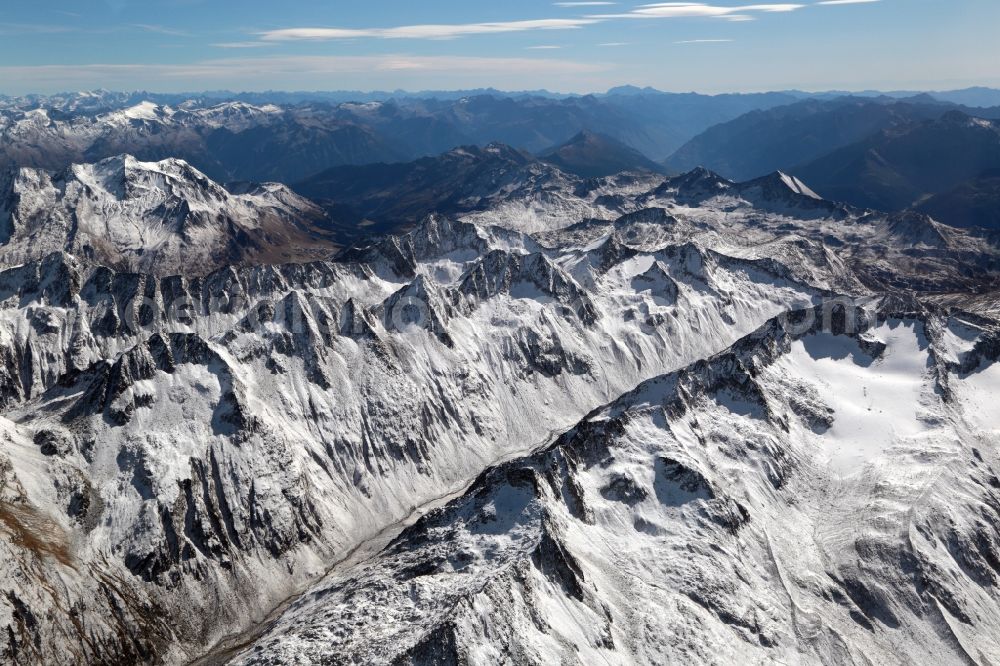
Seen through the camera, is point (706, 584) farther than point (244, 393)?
No

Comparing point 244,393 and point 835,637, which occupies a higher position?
point 244,393

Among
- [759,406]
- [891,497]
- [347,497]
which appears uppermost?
[759,406]

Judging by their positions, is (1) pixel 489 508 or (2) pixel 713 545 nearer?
(1) pixel 489 508

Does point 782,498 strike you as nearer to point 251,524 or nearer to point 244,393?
point 251,524

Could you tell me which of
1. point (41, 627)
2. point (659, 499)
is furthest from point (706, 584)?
point (41, 627)

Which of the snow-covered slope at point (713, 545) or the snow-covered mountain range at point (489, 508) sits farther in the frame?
the snow-covered mountain range at point (489, 508)

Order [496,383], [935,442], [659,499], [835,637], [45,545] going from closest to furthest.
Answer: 1. [835,637]
2. [45,545]
3. [659,499]
4. [935,442]
5. [496,383]

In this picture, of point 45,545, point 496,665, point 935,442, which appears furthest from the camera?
point 935,442

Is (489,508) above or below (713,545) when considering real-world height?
above

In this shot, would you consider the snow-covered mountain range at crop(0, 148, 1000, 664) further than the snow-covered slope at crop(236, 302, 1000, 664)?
Yes
